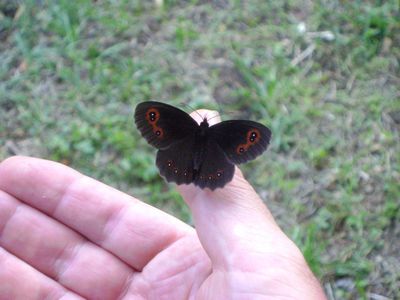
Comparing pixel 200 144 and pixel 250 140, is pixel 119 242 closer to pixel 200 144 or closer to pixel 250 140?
pixel 200 144

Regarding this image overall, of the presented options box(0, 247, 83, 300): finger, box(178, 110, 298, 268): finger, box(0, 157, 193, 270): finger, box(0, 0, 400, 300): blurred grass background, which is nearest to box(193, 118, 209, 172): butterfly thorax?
box(178, 110, 298, 268): finger

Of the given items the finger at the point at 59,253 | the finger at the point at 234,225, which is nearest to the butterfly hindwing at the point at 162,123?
the finger at the point at 234,225

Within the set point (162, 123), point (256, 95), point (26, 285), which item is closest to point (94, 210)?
point (26, 285)

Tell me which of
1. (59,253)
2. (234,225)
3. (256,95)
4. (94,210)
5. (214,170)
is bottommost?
(256,95)

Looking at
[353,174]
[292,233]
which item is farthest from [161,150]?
[353,174]

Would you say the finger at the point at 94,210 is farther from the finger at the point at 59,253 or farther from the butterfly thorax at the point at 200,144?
the butterfly thorax at the point at 200,144

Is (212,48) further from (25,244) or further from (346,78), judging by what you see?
(25,244)

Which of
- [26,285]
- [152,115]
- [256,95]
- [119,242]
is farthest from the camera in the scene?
[256,95]
